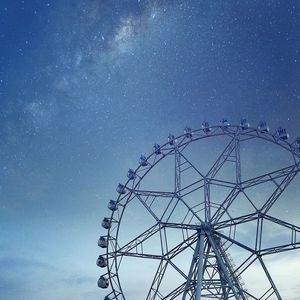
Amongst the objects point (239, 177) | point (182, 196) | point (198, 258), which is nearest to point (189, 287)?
point (198, 258)

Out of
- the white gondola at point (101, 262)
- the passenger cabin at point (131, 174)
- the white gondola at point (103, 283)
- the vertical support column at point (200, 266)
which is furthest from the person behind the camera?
the passenger cabin at point (131, 174)

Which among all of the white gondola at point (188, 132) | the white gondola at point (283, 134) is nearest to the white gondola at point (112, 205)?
the white gondola at point (188, 132)

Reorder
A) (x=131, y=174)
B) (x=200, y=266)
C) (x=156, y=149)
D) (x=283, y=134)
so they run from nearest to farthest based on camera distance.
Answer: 1. (x=200, y=266)
2. (x=283, y=134)
3. (x=156, y=149)
4. (x=131, y=174)

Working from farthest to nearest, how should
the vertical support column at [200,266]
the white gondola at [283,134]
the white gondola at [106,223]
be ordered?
the white gondola at [106,223] < the white gondola at [283,134] < the vertical support column at [200,266]

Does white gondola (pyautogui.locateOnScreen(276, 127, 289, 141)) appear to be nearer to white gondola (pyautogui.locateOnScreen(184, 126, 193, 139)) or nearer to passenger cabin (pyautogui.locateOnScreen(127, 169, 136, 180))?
white gondola (pyautogui.locateOnScreen(184, 126, 193, 139))

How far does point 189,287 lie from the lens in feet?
81.9

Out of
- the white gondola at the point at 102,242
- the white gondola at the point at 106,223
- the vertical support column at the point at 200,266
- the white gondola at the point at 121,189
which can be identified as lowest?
the vertical support column at the point at 200,266

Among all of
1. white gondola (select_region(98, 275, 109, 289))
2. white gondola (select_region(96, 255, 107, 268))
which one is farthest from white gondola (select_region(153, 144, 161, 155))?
white gondola (select_region(98, 275, 109, 289))

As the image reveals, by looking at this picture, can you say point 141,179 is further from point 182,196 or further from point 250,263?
point 250,263

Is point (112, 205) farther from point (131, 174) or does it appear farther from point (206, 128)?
point (206, 128)

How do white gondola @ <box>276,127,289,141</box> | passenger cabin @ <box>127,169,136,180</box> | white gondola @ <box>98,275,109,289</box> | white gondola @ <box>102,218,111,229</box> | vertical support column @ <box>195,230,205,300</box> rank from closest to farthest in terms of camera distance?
vertical support column @ <box>195,230,205,300</box>
white gondola @ <box>276,127,289,141</box>
white gondola @ <box>98,275,109,289</box>
white gondola @ <box>102,218,111,229</box>
passenger cabin @ <box>127,169,136,180</box>

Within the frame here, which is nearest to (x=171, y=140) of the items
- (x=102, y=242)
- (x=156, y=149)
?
(x=156, y=149)

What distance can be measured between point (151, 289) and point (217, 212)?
269 inches

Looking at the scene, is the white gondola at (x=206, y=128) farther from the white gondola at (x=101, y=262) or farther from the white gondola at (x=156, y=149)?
the white gondola at (x=101, y=262)
